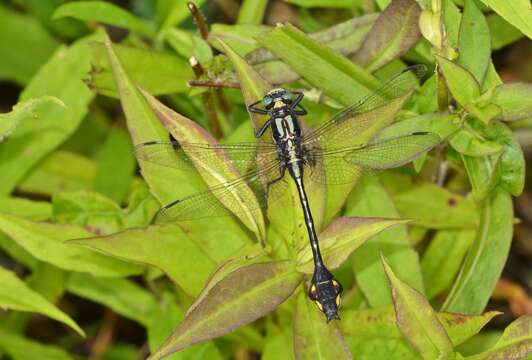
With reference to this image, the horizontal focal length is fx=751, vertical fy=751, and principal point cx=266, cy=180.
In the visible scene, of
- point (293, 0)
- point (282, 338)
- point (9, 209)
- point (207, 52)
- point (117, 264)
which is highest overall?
point (293, 0)

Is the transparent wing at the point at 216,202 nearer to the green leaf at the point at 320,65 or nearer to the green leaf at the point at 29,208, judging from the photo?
the green leaf at the point at 320,65

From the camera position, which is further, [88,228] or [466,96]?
[88,228]

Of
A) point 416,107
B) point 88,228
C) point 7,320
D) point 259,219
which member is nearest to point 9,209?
point 88,228

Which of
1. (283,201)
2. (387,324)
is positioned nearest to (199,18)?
(283,201)

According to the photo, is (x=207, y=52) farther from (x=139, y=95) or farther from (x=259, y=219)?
(x=259, y=219)

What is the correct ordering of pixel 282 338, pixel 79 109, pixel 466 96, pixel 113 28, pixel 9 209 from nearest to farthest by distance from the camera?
1. pixel 466 96
2. pixel 282 338
3. pixel 9 209
4. pixel 79 109
5. pixel 113 28

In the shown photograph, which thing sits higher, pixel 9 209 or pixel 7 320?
pixel 9 209

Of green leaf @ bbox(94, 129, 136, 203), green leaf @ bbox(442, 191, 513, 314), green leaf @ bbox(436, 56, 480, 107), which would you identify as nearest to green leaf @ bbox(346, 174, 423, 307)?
green leaf @ bbox(442, 191, 513, 314)

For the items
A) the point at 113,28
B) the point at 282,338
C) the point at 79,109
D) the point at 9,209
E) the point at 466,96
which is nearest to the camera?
the point at 466,96
